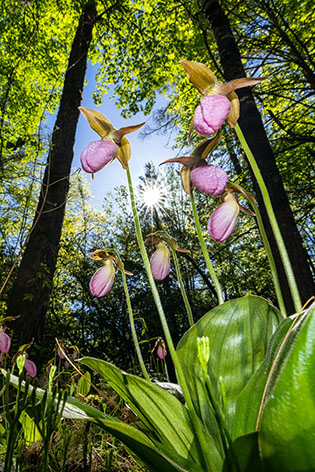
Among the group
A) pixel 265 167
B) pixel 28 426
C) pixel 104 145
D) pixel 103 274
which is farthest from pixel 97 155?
pixel 265 167

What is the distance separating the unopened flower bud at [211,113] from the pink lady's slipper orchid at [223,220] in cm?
23

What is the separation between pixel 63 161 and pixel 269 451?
360cm

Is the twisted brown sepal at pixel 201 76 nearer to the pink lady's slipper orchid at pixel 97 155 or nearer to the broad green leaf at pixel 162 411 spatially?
the pink lady's slipper orchid at pixel 97 155

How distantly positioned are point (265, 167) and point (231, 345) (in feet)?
6.98

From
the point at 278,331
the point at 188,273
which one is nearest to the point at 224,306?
the point at 278,331

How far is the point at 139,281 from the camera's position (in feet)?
23.7

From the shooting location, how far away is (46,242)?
3088mm

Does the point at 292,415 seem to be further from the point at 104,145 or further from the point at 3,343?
the point at 3,343

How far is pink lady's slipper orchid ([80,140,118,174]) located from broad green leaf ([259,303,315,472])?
1.95 ft

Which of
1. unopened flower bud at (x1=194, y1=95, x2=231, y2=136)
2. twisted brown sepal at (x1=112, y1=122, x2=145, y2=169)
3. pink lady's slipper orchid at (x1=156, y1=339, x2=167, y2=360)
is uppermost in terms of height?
twisted brown sepal at (x1=112, y1=122, x2=145, y2=169)

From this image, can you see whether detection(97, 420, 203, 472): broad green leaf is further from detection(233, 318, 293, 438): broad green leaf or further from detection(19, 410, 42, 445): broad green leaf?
detection(19, 410, 42, 445): broad green leaf

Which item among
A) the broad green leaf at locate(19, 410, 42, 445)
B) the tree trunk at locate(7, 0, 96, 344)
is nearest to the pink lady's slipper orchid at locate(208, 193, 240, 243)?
the broad green leaf at locate(19, 410, 42, 445)

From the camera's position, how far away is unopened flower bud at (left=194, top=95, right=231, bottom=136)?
24.6 inches

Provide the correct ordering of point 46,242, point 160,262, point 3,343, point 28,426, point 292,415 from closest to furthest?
1. point 292,415
2. point 28,426
3. point 160,262
4. point 3,343
5. point 46,242
